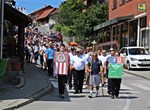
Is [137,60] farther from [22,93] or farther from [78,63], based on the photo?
[22,93]

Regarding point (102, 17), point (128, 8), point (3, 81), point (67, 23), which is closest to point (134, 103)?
point (3, 81)

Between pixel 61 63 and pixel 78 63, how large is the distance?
1457 millimetres

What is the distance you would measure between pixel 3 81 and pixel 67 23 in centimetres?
6189

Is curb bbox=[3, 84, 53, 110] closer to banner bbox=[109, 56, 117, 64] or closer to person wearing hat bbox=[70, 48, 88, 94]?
person wearing hat bbox=[70, 48, 88, 94]

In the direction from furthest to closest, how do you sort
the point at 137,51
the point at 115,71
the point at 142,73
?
1. the point at 137,51
2. the point at 142,73
3. the point at 115,71

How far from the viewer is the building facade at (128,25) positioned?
3938 cm

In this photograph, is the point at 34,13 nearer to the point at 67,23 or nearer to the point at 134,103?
the point at 67,23

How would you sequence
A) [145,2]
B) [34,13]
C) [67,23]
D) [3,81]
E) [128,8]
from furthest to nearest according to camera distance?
[34,13] → [67,23] → [128,8] → [145,2] → [3,81]

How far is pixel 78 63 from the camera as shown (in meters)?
17.4

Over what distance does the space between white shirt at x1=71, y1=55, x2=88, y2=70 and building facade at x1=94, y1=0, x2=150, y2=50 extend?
70.0ft

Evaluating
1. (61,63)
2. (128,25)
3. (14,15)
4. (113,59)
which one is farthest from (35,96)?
(128,25)

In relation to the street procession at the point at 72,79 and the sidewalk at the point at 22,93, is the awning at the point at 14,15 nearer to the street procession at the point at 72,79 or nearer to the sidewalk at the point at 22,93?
the street procession at the point at 72,79

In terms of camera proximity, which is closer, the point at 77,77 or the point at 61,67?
the point at 61,67

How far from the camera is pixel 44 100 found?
50.7 ft
